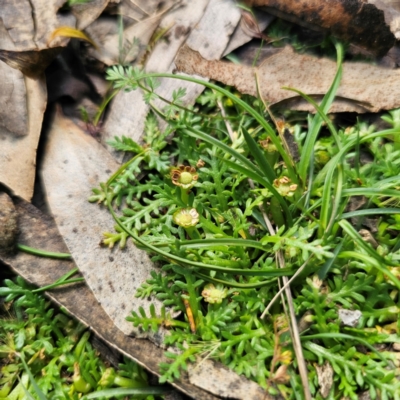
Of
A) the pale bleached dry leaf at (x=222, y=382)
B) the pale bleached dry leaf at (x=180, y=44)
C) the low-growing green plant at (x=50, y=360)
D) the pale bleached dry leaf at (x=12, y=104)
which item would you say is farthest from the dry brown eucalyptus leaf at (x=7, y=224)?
the pale bleached dry leaf at (x=222, y=382)

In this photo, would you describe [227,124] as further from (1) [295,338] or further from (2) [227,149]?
(1) [295,338]

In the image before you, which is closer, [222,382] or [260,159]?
[222,382]

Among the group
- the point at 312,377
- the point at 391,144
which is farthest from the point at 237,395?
the point at 391,144

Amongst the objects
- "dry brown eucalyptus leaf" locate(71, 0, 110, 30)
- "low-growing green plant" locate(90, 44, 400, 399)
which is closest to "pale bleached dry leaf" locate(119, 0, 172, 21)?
"dry brown eucalyptus leaf" locate(71, 0, 110, 30)

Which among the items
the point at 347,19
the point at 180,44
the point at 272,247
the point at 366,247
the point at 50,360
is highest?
the point at 347,19

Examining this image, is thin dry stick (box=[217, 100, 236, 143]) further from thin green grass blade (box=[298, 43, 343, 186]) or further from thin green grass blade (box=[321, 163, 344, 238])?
thin green grass blade (box=[321, 163, 344, 238])

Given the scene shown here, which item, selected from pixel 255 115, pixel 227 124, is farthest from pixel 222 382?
pixel 227 124

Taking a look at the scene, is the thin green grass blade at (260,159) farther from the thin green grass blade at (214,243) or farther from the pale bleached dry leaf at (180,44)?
the pale bleached dry leaf at (180,44)
